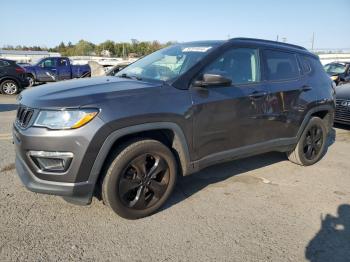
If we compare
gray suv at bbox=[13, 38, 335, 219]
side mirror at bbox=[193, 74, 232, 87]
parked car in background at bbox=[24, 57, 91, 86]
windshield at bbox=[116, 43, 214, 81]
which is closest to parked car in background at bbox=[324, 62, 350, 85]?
gray suv at bbox=[13, 38, 335, 219]

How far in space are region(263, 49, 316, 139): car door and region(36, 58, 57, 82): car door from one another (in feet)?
51.4

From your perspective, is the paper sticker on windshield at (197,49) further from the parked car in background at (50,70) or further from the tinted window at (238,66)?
the parked car in background at (50,70)

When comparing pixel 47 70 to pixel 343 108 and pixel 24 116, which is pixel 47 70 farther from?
pixel 24 116

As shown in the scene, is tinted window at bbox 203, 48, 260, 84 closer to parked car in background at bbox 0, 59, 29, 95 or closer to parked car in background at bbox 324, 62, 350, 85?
parked car in background at bbox 324, 62, 350, 85

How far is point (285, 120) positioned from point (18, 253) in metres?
3.49

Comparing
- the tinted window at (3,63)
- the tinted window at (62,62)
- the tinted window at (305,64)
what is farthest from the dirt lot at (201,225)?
the tinted window at (62,62)

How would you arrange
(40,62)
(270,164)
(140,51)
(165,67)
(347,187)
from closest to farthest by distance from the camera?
(165,67) < (347,187) < (270,164) < (40,62) < (140,51)

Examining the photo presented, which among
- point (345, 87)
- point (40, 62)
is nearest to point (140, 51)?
point (40, 62)

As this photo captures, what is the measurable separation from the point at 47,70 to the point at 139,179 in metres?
Result: 16.4

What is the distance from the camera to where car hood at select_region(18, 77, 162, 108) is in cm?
288

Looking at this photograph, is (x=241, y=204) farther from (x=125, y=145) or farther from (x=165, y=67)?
(x=165, y=67)

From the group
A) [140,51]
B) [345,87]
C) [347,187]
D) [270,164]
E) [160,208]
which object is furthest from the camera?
[140,51]

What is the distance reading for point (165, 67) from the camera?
3.96 metres

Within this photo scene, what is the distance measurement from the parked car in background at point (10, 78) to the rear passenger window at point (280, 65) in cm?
1265
